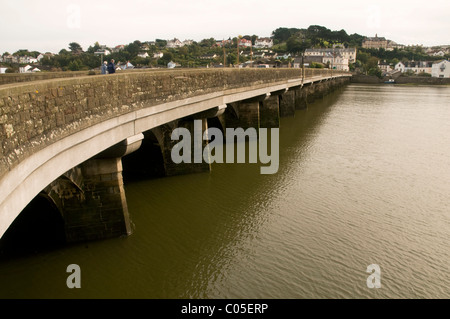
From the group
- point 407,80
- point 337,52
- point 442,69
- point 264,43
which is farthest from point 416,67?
point 264,43

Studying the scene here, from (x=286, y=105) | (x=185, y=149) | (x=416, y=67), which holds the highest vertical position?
(x=416, y=67)

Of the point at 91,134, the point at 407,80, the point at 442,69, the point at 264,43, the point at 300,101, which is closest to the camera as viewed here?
the point at 91,134

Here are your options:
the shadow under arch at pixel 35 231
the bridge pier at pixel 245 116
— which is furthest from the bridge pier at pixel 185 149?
the bridge pier at pixel 245 116

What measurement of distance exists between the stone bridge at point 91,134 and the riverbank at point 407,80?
86.3m

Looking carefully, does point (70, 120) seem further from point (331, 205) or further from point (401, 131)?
point (401, 131)

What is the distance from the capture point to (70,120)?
6.46m

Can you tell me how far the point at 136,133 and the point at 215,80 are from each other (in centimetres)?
588

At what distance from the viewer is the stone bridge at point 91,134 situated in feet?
16.1

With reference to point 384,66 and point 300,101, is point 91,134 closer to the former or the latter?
point 300,101

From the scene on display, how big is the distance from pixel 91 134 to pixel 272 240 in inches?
182

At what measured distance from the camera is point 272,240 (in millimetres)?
9328

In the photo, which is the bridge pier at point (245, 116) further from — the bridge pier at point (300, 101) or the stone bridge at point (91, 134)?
the bridge pier at point (300, 101)
